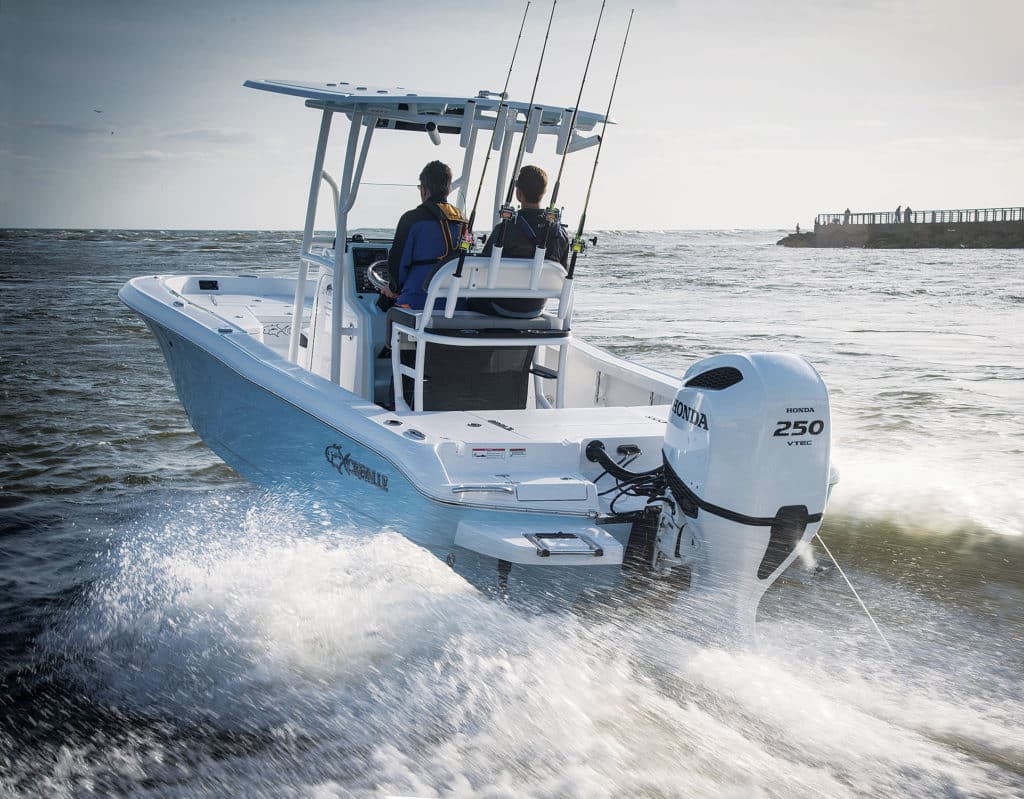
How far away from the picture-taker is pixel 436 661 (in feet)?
12.8

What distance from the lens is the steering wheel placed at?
506 cm

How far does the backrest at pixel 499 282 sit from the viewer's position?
4406 mm

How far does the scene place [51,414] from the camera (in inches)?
334

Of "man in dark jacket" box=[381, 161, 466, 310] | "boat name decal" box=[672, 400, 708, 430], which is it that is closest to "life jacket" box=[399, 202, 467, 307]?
"man in dark jacket" box=[381, 161, 466, 310]

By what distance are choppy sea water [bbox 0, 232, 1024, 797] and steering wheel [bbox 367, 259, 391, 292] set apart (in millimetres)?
1229

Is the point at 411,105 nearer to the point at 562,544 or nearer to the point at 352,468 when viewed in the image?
the point at 352,468

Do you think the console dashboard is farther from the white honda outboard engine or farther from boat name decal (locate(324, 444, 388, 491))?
the white honda outboard engine

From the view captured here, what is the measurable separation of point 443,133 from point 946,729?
3.89 meters

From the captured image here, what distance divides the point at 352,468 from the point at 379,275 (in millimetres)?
Answer: 1373

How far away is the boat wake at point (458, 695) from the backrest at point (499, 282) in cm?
112

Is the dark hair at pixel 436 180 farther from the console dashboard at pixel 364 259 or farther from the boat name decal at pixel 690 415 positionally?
the boat name decal at pixel 690 415

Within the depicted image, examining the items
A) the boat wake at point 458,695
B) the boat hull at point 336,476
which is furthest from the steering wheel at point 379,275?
the boat wake at point 458,695

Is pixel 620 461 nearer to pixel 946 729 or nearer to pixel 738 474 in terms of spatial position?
pixel 738 474

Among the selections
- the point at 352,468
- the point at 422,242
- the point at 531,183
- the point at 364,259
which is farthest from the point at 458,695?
the point at 364,259
